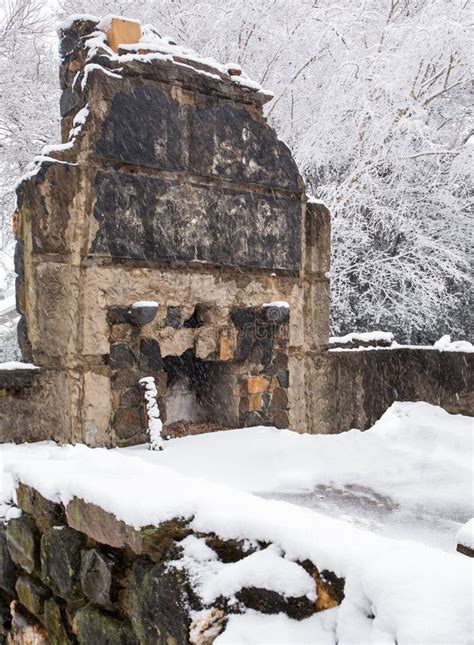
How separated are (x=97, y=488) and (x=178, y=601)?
21.6 inches

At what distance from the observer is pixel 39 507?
268 cm

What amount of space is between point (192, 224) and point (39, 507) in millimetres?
2642

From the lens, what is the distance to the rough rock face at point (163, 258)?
4.36 meters

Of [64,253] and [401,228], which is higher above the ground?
[401,228]

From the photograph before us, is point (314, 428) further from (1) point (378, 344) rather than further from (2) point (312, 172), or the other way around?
(2) point (312, 172)

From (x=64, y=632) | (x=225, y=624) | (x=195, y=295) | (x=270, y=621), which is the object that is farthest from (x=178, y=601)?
(x=195, y=295)

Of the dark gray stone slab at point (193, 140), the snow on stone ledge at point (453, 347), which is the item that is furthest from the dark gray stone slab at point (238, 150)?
the snow on stone ledge at point (453, 347)

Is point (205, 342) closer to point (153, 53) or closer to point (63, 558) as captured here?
point (153, 53)

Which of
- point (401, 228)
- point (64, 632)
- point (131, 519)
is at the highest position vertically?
point (401, 228)

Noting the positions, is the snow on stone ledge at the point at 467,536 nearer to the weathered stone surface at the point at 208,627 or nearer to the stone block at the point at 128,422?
the weathered stone surface at the point at 208,627

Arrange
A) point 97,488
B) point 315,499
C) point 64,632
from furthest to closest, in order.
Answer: point 315,499
point 64,632
point 97,488

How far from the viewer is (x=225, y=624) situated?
5.73ft

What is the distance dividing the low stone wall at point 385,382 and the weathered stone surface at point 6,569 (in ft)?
10.5

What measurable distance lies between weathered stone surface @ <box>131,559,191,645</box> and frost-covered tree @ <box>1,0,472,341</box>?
29.1 ft
